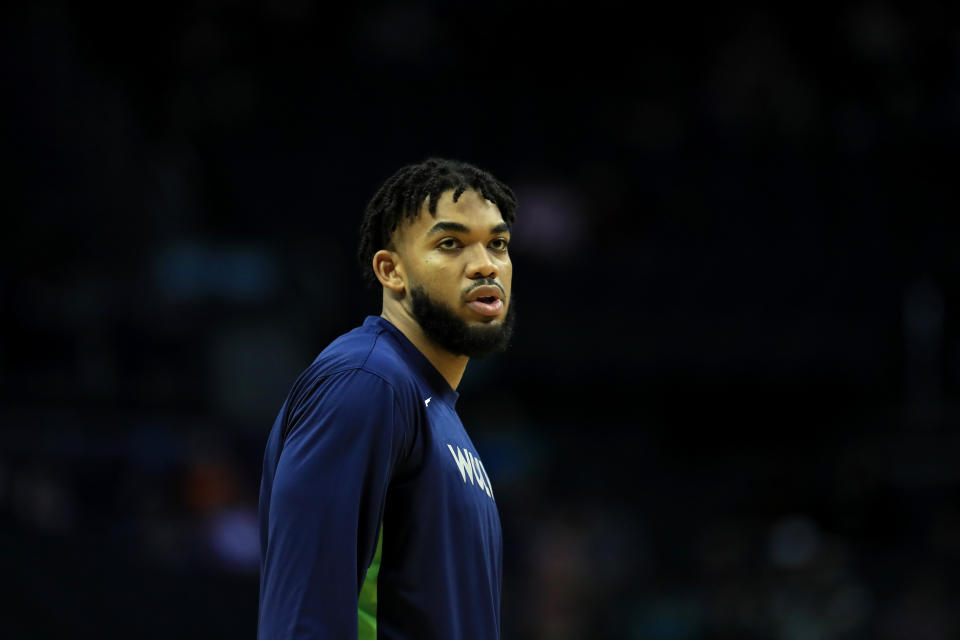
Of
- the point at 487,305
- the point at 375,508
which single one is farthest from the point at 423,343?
the point at 375,508

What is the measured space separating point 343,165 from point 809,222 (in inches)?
155

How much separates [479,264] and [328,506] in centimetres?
60

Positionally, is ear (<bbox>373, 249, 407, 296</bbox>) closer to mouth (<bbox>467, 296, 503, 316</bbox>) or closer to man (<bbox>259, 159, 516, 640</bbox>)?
man (<bbox>259, 159, 516, 640</bbox>)

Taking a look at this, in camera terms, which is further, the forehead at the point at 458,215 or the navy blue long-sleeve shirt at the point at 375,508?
the forehead at the point at 458,215

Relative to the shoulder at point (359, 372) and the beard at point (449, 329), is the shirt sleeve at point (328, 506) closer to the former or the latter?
the shoulder at point (359, 372)

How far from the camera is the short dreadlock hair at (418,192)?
2.37m

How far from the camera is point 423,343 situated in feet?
7.84

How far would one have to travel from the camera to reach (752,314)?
9688mm

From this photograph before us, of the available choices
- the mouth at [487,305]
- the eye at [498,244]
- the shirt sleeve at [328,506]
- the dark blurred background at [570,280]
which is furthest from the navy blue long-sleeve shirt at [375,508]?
the dark blurred background at [570,280]

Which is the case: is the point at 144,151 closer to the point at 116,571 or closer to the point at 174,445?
the point at 174,445

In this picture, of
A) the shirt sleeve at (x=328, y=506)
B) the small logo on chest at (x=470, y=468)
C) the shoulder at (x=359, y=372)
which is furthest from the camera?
the small logo on chest at (x=470, y=468)

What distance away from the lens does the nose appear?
2332mm

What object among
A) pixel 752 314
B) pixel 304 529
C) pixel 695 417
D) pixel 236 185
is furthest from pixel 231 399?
pixel 304 529

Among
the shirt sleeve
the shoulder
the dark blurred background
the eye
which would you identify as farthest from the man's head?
the dark blurred background
